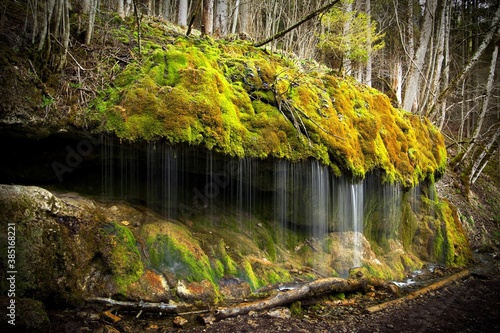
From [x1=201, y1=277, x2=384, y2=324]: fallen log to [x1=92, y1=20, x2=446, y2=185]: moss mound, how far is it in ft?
7.22

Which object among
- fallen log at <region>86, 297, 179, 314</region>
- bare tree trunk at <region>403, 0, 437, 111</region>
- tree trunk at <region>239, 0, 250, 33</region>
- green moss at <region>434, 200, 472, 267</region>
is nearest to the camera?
fallen log at <region>86, 297, 179, 314</region>

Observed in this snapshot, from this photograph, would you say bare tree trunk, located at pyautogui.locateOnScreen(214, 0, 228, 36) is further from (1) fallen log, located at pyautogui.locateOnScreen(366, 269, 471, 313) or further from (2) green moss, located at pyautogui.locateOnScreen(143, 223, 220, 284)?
(1) fallen log, located at pyautogui.locateOnScreen(366, 269, 471, 313)

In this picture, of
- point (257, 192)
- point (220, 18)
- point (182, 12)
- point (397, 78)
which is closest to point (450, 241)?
point (257, 192)

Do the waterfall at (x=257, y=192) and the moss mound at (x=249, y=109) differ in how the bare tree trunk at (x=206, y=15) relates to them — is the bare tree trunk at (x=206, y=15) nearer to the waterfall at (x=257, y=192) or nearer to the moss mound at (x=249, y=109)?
the moss mound at (x=249, y=109)

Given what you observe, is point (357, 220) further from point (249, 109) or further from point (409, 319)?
point (249, 109)

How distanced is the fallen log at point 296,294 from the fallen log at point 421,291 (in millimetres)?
549

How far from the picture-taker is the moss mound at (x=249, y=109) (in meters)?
4.43

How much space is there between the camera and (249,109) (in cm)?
554

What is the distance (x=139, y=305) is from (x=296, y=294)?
2366 millimetres

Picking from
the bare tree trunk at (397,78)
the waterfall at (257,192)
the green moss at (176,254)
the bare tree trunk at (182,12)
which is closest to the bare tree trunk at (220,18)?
the bare tree trunk at (182,12)

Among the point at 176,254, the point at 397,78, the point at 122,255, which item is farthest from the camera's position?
the point at 397,78

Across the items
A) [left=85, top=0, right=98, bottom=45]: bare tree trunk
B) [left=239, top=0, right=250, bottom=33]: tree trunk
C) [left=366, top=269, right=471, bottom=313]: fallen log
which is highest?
[left=239, top=0, right=250, bottom=33]: tree trunk

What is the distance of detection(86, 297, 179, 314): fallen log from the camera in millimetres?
3617

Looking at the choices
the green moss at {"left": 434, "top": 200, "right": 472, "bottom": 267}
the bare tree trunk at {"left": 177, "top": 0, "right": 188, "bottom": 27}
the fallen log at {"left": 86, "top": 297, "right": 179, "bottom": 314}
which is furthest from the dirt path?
the bare tree trunk at {"left": 177, "top": 0, "right": 188, "bottom": 27}
